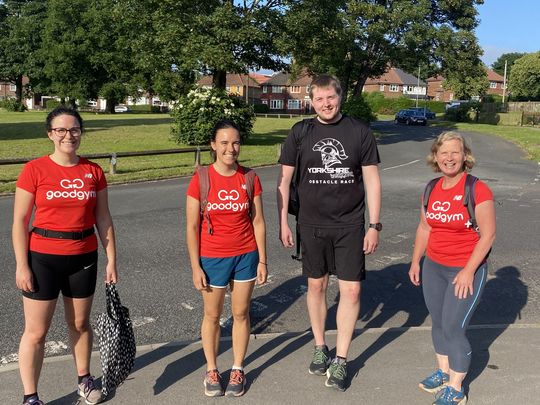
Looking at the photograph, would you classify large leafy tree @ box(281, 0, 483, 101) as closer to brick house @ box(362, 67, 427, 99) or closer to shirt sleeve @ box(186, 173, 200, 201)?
shirt sleeve @ box(186, 173, 200, 201)

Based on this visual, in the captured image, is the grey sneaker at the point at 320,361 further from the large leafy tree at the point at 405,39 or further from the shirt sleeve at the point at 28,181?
the large leafy tree at the point at 405,39

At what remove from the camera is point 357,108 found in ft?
120

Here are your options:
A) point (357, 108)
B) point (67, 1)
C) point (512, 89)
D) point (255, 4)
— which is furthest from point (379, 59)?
point (512, 89)

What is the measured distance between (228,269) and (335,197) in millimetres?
854

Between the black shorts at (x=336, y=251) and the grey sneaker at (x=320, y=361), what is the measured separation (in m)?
0.54

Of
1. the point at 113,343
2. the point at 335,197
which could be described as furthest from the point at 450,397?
the point at 113,343

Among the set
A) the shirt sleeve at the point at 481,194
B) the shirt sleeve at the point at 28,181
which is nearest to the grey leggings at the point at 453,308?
the shirt sleeve at the point at 481,194

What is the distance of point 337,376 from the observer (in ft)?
11.6

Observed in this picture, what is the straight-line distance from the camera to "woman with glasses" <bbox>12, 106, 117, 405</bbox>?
2965 mm

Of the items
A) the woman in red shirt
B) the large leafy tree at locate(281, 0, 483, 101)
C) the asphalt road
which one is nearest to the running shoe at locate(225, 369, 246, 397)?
the woman in red shirt

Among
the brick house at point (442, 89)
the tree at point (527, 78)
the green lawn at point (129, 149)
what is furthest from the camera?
the brick house at point (442, 89)

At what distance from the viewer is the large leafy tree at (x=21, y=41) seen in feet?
213

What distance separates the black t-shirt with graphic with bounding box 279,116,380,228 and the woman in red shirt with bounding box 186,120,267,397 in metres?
0.39

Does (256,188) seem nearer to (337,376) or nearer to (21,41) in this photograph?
(337,376)
